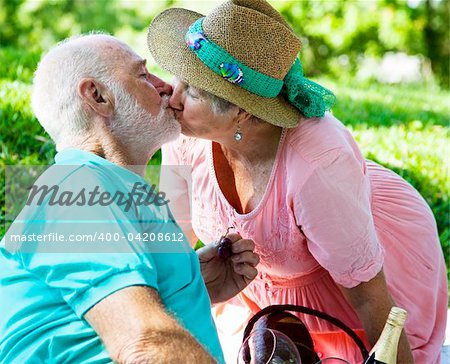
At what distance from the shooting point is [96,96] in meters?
2.46

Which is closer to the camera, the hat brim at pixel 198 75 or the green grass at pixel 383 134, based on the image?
the hat brim at pixel 198 75

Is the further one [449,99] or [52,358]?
[449,99]

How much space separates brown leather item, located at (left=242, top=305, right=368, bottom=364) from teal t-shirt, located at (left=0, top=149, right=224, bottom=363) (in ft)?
1.53

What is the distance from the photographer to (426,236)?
3.06 m

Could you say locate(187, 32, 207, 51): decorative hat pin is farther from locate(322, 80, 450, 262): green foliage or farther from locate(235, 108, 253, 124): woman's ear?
locate(322, 80, 450, 262): green foliage

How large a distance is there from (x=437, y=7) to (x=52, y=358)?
13.2 m

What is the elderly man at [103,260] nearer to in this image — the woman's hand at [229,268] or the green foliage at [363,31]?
the woman's hand at [229,268]

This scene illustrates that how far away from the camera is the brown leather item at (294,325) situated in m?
2.72

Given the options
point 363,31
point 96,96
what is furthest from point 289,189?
point 363,31

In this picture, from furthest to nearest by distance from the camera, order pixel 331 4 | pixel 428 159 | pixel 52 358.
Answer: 1. pixel 331 4
2. pixel 428 159
3. pixel 52 358

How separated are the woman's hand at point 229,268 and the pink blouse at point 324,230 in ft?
0.38

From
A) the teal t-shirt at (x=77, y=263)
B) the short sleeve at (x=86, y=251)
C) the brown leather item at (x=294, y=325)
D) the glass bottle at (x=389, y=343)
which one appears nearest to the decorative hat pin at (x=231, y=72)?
the teal t-shirt at (x=77, y=263)

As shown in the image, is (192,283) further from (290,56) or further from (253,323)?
(290,56)

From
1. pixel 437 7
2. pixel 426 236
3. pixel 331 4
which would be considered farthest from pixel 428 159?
pixel 437 7
